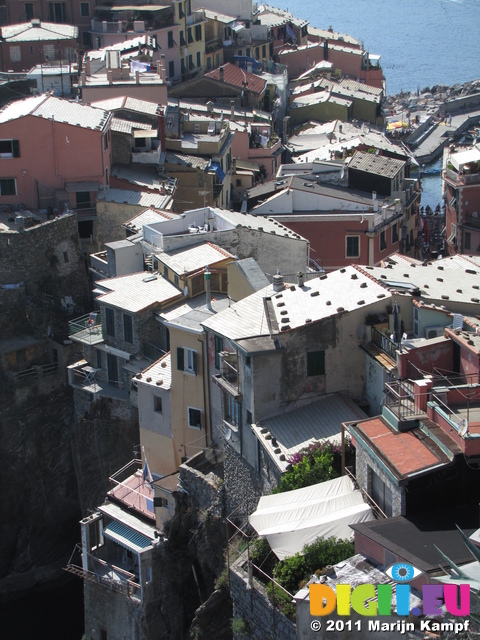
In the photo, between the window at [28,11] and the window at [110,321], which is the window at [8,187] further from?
the window at [28,11]

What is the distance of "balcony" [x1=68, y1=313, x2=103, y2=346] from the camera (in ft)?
127

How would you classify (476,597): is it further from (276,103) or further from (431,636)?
(276,103)

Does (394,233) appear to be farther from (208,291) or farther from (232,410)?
(232,410)

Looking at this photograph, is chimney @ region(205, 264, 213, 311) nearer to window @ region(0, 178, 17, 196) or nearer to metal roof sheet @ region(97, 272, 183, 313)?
metal roof sheet @ region(97, 272, 183, 313)

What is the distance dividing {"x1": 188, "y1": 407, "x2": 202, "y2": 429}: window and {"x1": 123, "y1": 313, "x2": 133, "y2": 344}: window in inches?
208

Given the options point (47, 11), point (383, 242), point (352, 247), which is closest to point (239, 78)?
point (47, 11)

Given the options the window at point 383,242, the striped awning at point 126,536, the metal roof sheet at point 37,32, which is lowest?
the striped awning at point 126,536

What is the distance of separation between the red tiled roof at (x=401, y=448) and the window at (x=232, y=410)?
182 inches

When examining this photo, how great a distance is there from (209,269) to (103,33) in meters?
39.9

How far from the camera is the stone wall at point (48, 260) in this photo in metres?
42.8

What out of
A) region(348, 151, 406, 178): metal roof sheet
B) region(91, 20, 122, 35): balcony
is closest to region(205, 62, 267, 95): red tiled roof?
region(91, 20, 122, 35): balcony

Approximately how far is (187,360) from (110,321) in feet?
20.7

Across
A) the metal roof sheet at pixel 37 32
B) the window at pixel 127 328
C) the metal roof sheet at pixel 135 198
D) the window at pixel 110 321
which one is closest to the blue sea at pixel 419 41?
the metal roof sheet at pixel 37 32

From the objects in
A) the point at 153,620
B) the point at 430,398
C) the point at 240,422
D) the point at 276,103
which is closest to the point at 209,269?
the point at 240,422
